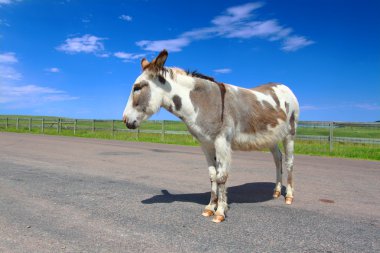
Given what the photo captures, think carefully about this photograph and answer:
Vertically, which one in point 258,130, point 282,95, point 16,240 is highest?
point 282,95

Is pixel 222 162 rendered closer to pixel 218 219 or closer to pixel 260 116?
pixel 218 219

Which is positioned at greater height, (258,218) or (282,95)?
(282,95)

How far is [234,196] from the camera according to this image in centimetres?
579

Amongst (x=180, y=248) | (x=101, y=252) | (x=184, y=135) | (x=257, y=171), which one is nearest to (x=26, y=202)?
(x=101, y=252)

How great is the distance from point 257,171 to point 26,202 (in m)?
5.97

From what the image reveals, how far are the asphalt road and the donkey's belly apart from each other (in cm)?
100

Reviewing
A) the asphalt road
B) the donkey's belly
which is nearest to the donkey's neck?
the donkey's belly

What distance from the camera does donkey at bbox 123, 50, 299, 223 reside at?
440 cm

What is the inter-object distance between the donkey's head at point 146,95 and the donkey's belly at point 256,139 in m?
1.32

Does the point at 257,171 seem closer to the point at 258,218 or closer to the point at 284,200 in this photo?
the point at 284,200

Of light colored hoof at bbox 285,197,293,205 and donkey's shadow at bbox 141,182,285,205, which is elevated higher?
light colored hoof at bbox 285,197,293,205

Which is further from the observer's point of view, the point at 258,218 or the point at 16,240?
the point at 258,218

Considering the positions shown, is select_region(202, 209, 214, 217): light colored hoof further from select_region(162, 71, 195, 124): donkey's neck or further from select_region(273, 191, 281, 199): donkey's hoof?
select_region(273, 191, 281, 199): donkey's hoof

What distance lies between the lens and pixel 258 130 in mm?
4895
